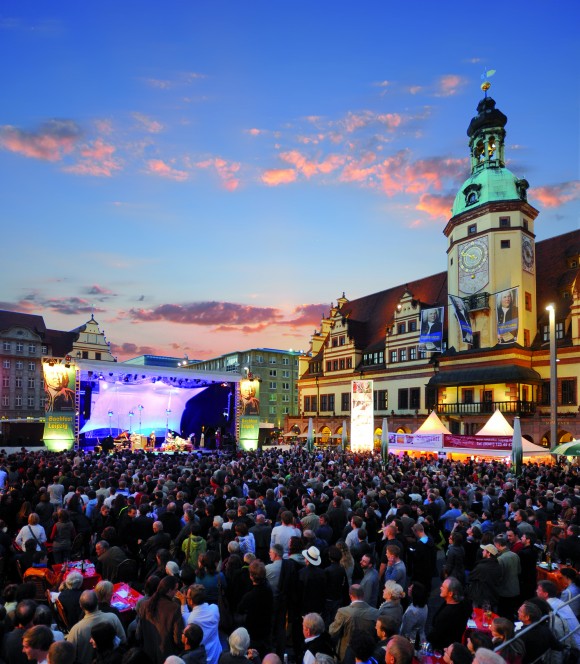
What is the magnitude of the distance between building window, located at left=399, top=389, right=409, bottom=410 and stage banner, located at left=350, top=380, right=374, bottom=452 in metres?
20.4

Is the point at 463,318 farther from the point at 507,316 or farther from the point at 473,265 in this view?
the point at 473,265

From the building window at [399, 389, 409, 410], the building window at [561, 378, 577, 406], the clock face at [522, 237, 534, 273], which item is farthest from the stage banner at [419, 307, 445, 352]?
the building window at [561, 378, 577, 406]

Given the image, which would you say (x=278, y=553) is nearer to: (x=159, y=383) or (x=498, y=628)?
(x=498, y=628)

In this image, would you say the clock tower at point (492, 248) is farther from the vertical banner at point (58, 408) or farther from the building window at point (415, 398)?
the vertical banner at point (58, 408)

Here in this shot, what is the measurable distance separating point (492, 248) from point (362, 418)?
20877mm

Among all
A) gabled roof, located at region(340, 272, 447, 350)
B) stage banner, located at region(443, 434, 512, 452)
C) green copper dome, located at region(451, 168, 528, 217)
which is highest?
green copper dome, located at region(451, 168, 528, 217)

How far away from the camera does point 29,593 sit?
6.22 metres

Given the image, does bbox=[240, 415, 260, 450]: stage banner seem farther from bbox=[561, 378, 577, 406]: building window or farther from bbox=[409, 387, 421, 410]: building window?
bbox=[561, 378, 577, 406]: building window

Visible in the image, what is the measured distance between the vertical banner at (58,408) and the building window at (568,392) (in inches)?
1347

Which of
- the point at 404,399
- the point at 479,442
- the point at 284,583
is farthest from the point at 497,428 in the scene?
the point at 284,583

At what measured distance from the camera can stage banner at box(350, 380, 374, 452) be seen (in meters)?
30.0

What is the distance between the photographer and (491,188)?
146 ft

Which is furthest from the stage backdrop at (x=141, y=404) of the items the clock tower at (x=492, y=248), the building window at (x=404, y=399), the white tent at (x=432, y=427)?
the clock tower at (x=492, y=248)

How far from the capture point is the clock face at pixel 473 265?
4312cm
